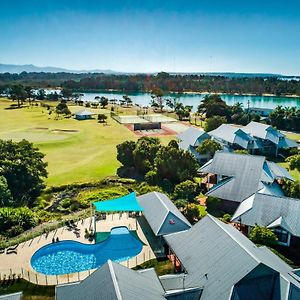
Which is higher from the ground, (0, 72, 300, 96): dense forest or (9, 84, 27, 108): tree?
(0, 72, 300, 96): dense forest

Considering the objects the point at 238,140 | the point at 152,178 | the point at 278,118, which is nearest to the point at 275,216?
the point at 152,178

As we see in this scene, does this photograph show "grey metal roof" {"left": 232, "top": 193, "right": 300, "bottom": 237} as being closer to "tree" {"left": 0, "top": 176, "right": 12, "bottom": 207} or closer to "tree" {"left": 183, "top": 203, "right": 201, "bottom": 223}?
"tree" {"left": 183, "top": 203, "right": 201, "bottom": 223}

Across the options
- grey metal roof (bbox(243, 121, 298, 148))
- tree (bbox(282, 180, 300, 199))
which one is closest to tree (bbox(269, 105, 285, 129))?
grey metal roof (bbox(243, 121, 298, 148))

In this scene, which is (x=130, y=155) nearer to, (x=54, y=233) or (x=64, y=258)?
(x=54, y=233)

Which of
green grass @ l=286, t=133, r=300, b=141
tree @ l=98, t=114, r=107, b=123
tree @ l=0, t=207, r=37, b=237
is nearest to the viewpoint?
tree @ l=0, t=207, r=37, b=237

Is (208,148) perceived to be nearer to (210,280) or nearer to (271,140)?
(271,140)

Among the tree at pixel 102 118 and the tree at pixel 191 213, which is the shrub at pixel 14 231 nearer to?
the tree at pixel 191 213

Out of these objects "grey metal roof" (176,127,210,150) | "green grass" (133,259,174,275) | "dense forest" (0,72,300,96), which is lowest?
"green grass" (133,259,174,275)
